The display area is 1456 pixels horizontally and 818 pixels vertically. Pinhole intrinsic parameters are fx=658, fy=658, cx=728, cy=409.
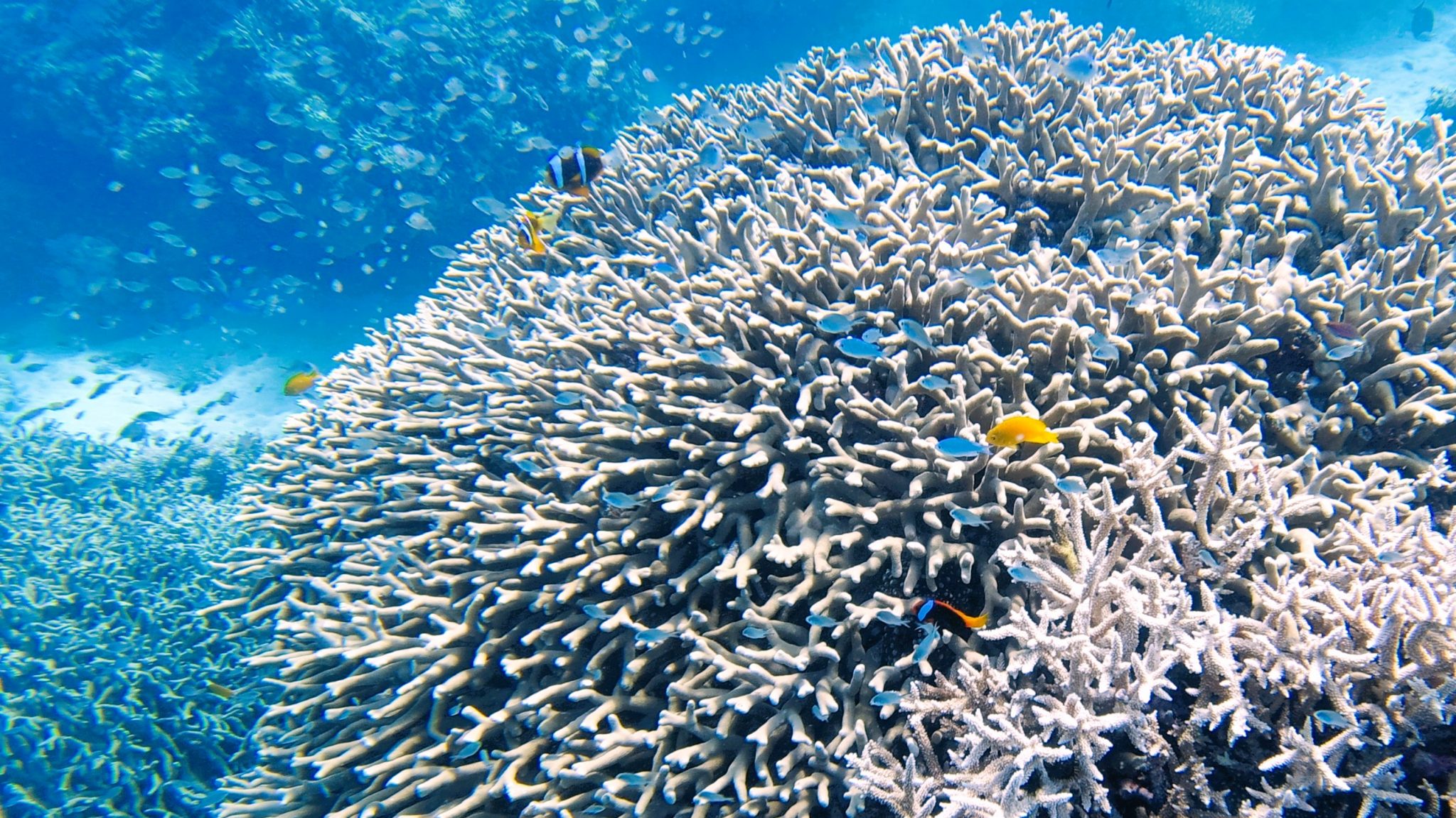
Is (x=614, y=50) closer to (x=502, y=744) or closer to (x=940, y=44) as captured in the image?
(x=940, y=44)

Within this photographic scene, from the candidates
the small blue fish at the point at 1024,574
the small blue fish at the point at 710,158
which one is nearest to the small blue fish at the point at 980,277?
the small blue fish at the point at 1024,574

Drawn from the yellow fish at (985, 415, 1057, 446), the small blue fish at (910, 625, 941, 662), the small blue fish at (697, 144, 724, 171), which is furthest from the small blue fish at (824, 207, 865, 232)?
the small blue fish at (697, 144, 724, 171)

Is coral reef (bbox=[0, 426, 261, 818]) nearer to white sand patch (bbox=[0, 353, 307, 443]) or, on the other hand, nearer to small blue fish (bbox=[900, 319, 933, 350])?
small blue fish (bbox=[900, 319, 933, 350])

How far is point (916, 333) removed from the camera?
9.52ft

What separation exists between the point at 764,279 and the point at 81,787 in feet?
22.2

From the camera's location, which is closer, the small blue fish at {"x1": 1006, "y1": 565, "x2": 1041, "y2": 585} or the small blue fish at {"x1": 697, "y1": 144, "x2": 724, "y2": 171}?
the small blue fish at {"x1": 1006, "y1": 565, "x2": 1041, "y2": 585}

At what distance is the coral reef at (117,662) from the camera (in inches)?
205

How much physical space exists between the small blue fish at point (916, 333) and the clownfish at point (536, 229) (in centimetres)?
306

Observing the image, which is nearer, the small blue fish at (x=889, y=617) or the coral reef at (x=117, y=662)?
the small blue fish at (x=889, y=617)

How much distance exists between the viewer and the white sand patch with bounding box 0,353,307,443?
13727 mm

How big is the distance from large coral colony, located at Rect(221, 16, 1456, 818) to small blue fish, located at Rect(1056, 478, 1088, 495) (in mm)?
94

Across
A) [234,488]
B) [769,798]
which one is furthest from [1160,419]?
[234,488]

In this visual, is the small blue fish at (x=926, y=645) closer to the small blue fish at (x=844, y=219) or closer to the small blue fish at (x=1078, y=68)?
the small blue fish at (x=844, y=219)

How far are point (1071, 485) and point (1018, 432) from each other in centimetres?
32
